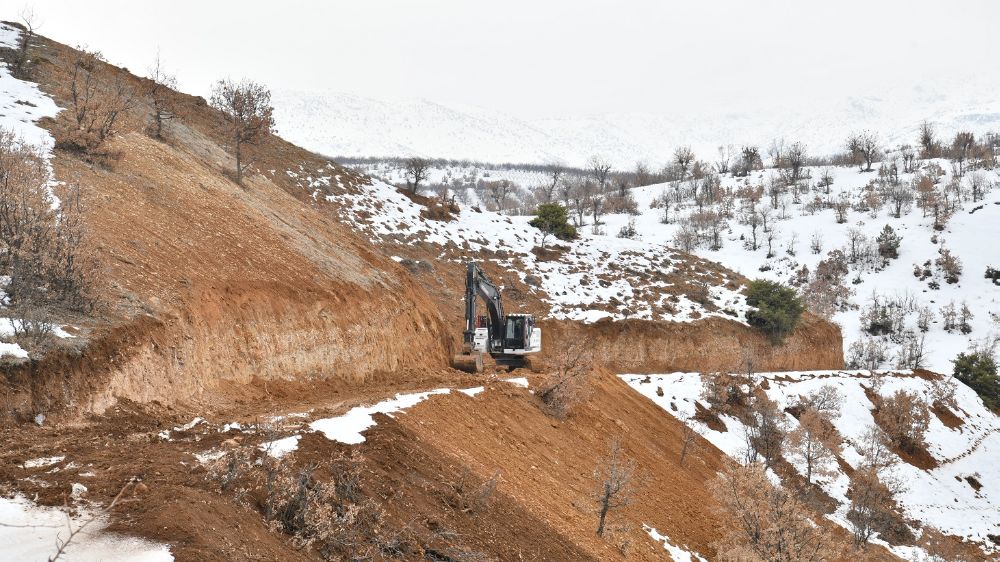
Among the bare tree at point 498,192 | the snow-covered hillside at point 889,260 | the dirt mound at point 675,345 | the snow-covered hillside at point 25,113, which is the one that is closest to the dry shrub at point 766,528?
the snow-covered hillside at point 25,113

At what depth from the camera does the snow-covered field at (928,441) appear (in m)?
34.1

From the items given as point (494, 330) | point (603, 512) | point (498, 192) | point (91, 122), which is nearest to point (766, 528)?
point (603, 512)

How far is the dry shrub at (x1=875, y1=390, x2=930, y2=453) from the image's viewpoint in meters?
41.1

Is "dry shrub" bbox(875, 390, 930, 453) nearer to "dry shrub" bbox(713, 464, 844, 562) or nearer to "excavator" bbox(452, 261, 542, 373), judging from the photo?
"excavator" bbox(452, 261, 542, 373)

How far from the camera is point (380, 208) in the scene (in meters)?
46.0

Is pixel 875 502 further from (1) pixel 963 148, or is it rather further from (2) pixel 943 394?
(1) pixel 963 148

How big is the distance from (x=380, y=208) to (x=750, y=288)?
1095 inches

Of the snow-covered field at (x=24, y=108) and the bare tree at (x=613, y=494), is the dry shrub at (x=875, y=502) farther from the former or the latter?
the snow-covered field at (x=24, y=108)

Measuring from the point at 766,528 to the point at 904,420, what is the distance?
31.9 m

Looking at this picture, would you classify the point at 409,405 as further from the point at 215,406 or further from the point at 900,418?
the point at 900,418

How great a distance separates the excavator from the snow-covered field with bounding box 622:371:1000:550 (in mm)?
9327

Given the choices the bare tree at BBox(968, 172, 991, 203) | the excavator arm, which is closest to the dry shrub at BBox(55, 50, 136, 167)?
the excavator arm

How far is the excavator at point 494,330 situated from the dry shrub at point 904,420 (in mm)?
25550

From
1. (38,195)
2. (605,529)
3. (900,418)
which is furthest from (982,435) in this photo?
(38,195)
